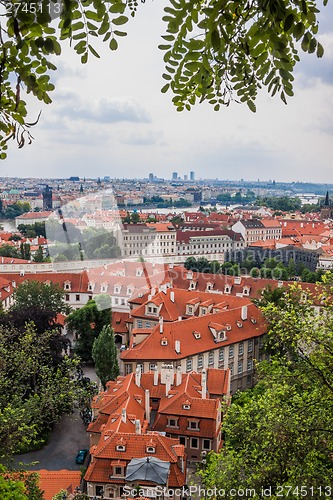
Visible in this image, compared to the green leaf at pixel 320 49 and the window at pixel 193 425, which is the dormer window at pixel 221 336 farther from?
the green leaf at pixel 320 49

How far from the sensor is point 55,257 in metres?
36.6

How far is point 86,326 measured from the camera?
24.6 m

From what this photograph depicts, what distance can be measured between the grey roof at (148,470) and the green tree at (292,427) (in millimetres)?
3060

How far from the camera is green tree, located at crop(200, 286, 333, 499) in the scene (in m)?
7.02

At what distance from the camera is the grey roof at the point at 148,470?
11.5 metres

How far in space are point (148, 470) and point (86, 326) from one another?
13428 mm

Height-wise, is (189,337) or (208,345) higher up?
(189,337)

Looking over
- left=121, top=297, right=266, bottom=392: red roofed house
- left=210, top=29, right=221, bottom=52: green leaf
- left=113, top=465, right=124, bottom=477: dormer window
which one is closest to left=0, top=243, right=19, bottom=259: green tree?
left=121, top=297, right=266, bottom=392: red roofed house

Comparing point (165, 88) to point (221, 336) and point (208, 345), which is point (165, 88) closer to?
point (208, 345)

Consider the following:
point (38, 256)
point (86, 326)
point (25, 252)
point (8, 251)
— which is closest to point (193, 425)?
point (86, 326)

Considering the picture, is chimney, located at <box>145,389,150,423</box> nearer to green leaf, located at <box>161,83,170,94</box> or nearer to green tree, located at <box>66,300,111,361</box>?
green tree, located at <box>66,300,111,361</box>

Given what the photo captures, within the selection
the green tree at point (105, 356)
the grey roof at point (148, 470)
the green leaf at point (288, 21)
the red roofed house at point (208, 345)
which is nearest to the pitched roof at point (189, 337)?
the red roofed house at point (208, 345)

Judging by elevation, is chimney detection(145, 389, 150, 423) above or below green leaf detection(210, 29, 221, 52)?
below

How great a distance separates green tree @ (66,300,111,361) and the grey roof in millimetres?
12534
